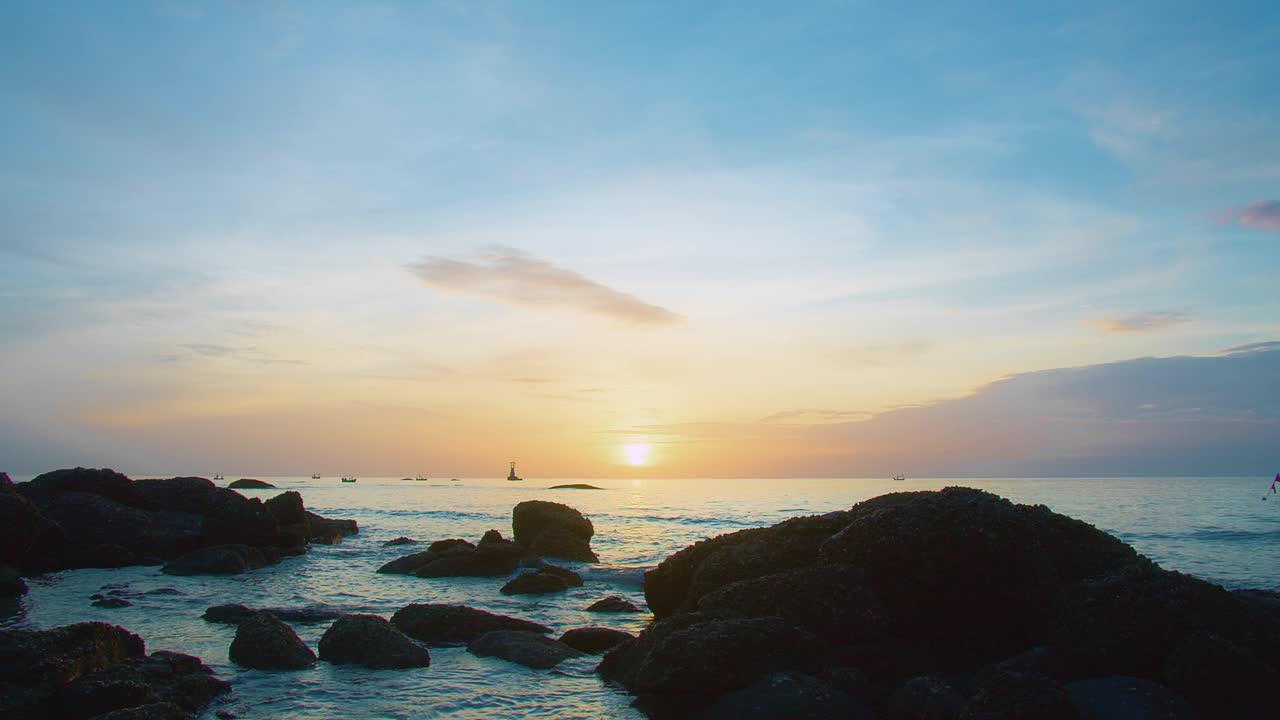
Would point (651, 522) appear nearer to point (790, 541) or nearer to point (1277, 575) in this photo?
point (1277, 575)

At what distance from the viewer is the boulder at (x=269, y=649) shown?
46.4 ft

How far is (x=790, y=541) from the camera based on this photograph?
56.1 feet

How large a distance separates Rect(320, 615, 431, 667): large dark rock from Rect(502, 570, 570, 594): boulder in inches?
422

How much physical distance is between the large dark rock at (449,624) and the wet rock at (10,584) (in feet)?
44.9

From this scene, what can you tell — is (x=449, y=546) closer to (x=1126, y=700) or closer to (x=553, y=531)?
(x=553, y=531)

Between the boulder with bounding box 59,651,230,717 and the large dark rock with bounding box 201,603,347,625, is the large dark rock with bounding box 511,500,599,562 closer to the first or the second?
the large dark rock with bounding box 201,603,347,625

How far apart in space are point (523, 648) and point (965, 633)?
8550mm

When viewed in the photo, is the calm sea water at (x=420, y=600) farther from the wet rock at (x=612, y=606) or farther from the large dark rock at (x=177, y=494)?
the large dark rock at (x=177, y=494)

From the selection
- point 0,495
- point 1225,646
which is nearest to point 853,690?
point 1225,646

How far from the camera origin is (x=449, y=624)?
56.9ft

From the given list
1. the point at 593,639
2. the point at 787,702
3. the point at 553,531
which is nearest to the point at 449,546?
the point at 553,531

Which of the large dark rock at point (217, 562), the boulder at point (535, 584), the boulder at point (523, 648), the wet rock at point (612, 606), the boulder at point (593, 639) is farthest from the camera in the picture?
the large dark rock at point (217, 562)

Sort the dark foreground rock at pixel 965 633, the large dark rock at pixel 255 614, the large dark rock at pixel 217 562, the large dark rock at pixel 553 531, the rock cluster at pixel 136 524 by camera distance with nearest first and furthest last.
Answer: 1. the dark foreground rock at pixel 965 633
2. the large dark rock at pixel 255 614
3. the rock cluster at pixel 136 524
4. the large dark rock at pixel 217 562
5. the large dark rock at pixel 553 531

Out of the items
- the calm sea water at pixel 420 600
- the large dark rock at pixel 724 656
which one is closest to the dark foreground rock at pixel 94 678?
the calm sea water at pixel 420 600
